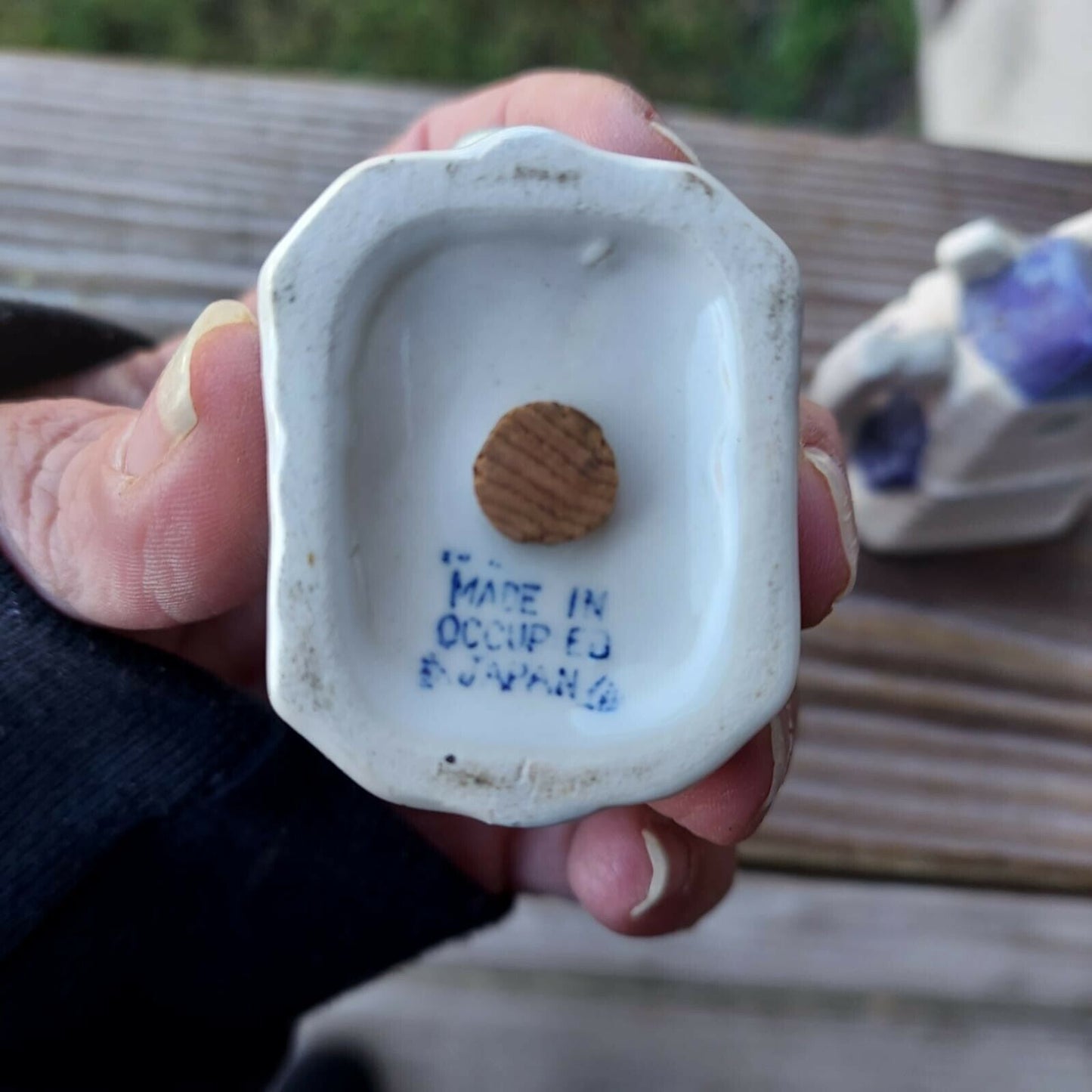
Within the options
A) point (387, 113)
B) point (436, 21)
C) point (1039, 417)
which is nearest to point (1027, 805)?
point (1039, 417)

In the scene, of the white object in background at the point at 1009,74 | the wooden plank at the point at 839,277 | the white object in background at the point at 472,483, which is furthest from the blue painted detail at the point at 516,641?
the white object in background at the point at 1009,74

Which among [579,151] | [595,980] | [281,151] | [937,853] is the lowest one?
[595,980]

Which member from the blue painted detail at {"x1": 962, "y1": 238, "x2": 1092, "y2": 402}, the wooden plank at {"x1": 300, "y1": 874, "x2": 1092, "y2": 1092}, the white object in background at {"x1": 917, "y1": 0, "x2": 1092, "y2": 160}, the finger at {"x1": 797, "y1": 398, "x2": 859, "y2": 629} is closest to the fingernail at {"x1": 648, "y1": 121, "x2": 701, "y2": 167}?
the finger at {"x1": 797, "y1": 398, "x2": 859, "y2": 629}

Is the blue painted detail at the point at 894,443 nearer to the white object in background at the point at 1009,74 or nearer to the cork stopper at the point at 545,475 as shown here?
the cork stopper at the point at 545,475

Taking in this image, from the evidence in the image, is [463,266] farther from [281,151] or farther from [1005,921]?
[1005,921]

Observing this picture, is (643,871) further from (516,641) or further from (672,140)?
(672,140)

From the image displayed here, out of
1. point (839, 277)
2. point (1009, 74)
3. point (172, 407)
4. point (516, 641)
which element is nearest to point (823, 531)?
point (516, 641)
